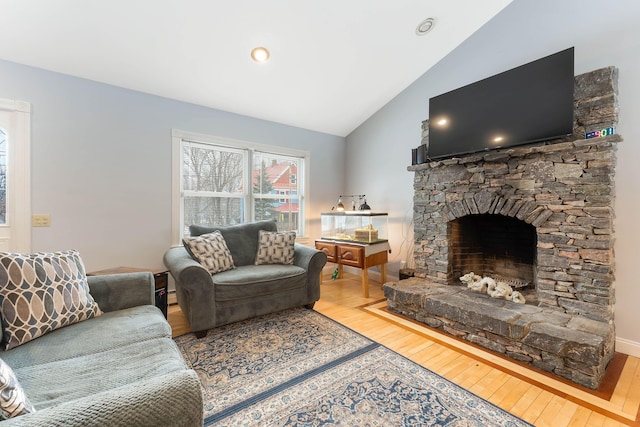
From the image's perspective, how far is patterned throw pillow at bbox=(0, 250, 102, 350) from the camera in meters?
1.33

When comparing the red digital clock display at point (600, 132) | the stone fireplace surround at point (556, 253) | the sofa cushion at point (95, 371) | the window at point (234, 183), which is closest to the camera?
the sofa cushion at point (95, 371)

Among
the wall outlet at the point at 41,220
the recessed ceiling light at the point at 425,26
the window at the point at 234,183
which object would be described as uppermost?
the recessed ceiling light at the point at 425,26

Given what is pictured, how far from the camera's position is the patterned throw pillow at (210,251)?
2619mm

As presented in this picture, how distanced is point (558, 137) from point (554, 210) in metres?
0.57

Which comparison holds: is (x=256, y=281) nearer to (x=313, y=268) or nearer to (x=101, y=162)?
(x=313, y=268)

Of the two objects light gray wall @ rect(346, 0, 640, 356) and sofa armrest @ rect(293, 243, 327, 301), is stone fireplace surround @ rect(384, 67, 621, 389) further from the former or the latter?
sofa armrest @ rect(293, 243, 327, 301)

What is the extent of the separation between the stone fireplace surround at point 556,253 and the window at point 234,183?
201 centimetres

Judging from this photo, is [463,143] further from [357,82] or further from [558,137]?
[357,82]

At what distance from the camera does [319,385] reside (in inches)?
67.6

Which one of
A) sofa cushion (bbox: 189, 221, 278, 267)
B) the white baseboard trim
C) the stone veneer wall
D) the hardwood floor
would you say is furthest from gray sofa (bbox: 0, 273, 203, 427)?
the white baseboard trim

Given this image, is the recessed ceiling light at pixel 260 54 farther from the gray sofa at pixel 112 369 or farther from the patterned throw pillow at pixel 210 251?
the gray sofa at pixel 112 369

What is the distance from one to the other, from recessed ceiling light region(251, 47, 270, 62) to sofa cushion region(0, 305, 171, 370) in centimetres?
237

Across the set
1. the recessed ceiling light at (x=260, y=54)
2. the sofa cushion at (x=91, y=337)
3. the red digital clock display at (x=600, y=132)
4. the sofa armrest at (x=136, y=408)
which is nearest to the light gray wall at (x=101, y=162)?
the recessed ceiling light at (x=260, y=54)

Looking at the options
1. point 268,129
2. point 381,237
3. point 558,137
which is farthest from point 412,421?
point 268,129
